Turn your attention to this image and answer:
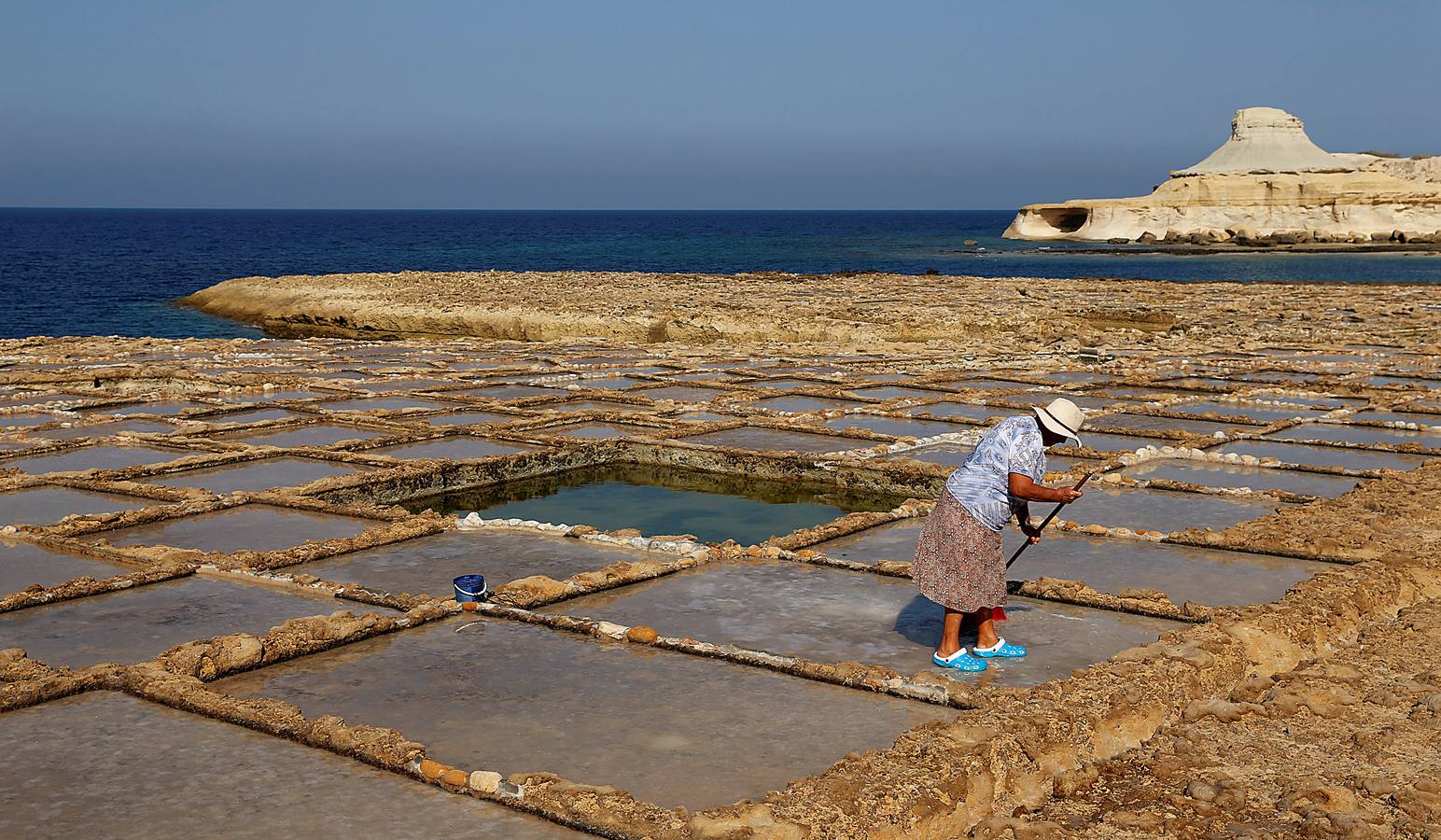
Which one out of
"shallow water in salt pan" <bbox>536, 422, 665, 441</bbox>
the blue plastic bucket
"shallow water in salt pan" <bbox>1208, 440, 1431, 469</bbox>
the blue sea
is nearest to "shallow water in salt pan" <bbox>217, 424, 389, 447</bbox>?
"shallow water in salt pan" <bbox>536, 422, 665, 441</bbox>

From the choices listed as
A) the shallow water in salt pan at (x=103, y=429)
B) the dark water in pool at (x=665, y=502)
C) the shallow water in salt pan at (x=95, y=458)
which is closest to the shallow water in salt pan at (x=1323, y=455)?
the dark water in pool at (x=665, y=502)

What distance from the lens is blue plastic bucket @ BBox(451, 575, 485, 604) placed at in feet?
18.3

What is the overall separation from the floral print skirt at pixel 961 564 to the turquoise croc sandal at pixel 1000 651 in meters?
0.17

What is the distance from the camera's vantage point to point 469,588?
5.59 m

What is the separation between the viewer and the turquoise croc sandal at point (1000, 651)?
4973mm

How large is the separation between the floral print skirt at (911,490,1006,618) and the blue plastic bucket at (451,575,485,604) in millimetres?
1906

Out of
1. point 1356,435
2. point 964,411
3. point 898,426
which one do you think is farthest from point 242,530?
point 1356,435

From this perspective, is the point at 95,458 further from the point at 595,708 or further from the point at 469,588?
the point at 595,708

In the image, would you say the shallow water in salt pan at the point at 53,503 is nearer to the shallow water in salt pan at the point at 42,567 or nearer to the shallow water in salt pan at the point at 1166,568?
the shallow water in salt pan at the point at 42,567

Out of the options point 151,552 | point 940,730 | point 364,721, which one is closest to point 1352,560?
point 940,730

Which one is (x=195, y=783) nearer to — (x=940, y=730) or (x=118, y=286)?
(x=940, y=730)

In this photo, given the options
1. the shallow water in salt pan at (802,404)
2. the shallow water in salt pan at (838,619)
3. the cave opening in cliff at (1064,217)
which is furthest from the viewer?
the cave opening in cliff at (1064,217)

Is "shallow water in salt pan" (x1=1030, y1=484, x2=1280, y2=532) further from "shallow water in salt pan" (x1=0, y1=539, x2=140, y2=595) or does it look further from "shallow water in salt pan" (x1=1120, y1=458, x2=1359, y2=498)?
"shallow water in salt pan" (x1=0, y1=539, x2=140, y2=595)

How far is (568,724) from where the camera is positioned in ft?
14.1
